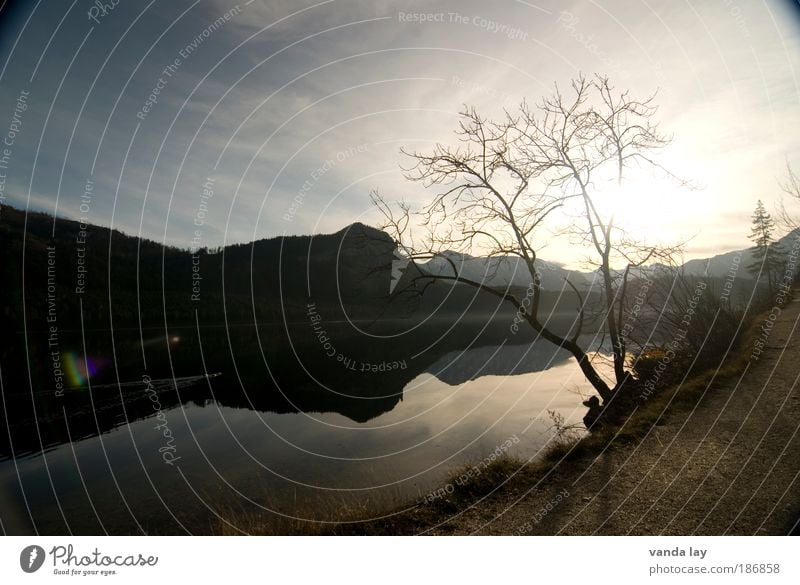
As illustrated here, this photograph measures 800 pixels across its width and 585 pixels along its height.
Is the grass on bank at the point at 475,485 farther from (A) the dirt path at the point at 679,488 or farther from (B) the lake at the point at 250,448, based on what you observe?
(B) the lake at the point at 250,448

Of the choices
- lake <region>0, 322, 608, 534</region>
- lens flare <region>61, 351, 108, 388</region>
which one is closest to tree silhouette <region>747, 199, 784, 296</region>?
lake <region>0, 322, 608, 534</region>

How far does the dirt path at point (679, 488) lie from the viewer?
5.82 meters

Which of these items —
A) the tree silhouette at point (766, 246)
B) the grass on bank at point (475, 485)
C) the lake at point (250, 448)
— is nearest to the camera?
the grass on bank at point (475, 485)

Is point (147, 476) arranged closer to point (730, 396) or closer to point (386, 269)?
point (386, 269)

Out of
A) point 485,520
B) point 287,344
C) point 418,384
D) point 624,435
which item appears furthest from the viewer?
point 287,344

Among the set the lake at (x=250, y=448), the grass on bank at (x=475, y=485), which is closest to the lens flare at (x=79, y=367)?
the lake at (x=250, y=448)

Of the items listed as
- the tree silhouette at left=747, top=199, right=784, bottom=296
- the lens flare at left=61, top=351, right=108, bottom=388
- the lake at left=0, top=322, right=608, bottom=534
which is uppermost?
the tree silhouette at left=747, top=199, right=784, bottom=296

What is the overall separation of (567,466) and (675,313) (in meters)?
16.8

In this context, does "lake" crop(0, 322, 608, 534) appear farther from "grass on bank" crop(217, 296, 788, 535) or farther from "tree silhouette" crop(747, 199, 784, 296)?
"tree silhouette" crop(747, 199, 784, 296)

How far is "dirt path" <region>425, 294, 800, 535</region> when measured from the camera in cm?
582

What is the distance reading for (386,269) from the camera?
9.90m

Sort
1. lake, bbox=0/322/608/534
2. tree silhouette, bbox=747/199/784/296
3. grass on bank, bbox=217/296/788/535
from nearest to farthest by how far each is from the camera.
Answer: grass on bank, bbox=217/296/788/535
lake, bbox=0/322/608/534
tree silhouette, bbox=747/199/784/296

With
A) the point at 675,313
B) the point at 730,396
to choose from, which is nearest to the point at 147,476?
the point at 730,396
